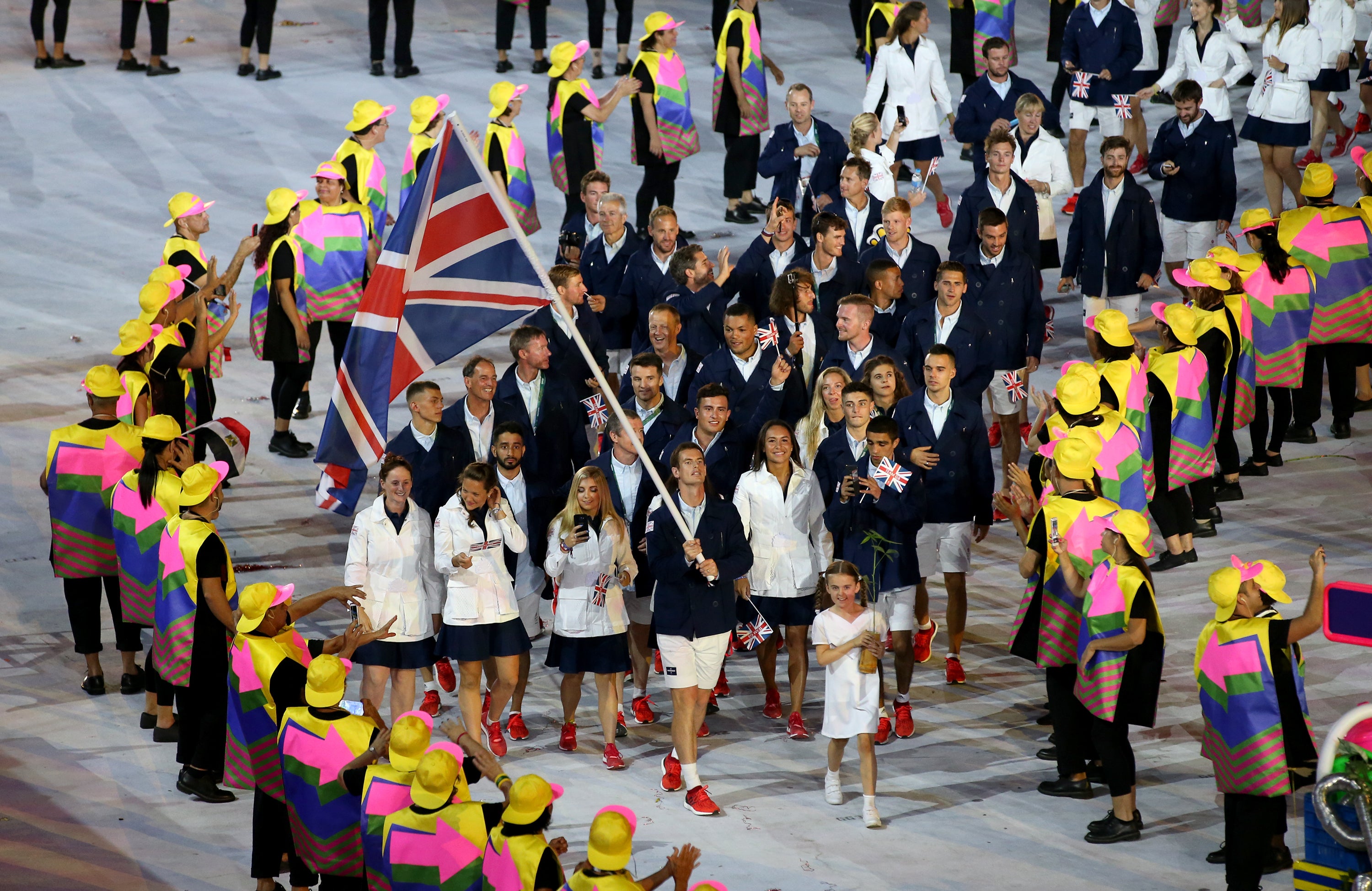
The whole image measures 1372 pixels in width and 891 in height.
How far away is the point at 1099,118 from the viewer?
18234mm

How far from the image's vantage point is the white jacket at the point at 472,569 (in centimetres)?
971

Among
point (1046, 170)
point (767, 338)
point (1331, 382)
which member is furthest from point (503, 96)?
point (1331, 382)

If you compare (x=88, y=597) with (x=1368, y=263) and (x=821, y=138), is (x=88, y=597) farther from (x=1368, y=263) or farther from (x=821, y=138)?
(x=1368, y=263)

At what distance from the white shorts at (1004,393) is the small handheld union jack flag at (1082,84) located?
20.5ft

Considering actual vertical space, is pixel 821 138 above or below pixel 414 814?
above

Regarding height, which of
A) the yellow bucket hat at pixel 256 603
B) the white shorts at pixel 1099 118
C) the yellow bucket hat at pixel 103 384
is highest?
→ the white shorts at pixel 1099 118

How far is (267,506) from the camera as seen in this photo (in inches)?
528

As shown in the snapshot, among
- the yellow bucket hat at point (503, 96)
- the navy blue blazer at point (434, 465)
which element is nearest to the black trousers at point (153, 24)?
the yellow bucket hat at point (503, 96)

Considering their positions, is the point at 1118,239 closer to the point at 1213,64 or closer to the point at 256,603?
the point at 1213,64

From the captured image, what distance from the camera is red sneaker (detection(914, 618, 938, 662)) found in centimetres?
1098

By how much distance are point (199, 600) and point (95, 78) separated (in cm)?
1516

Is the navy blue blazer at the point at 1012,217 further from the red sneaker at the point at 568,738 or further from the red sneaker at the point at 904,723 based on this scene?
the red sneaker at the point at 568,738

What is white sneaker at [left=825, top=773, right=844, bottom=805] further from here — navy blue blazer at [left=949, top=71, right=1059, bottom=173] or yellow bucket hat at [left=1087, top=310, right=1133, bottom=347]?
navy blue blazer at [left=949, top=71, right=1059, bottom=173]

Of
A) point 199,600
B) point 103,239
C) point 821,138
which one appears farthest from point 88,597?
point 103,239
